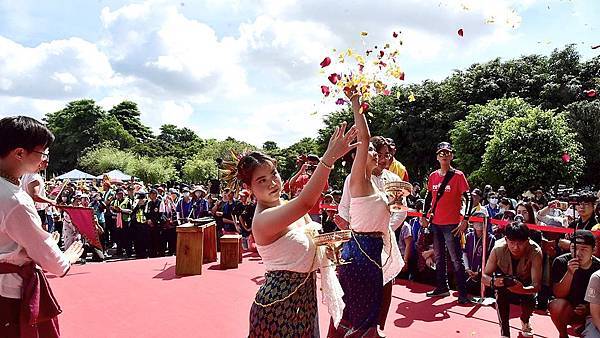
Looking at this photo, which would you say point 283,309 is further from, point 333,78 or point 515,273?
point 515,273

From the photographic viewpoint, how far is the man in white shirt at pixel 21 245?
7.20ft

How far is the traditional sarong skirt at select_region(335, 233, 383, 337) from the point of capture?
140 inches

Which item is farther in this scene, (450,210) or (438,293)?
(438,293)

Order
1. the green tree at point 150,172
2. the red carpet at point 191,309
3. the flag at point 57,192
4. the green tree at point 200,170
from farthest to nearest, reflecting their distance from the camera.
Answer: the green tree at point 200,170
the green tree at point 150,172
the flag at point 57,192
the red carpet at point 191,309

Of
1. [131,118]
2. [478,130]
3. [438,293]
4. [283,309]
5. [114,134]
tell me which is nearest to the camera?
[283,309]

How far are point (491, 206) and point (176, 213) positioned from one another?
→ 7137mm

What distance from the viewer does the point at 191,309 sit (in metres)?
5.44

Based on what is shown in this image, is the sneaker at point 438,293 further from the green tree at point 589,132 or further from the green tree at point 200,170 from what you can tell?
the green tree at point 200,170

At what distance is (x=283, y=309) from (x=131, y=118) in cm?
6188

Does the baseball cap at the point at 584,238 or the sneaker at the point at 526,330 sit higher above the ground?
the baseball cap at the point at 584,238

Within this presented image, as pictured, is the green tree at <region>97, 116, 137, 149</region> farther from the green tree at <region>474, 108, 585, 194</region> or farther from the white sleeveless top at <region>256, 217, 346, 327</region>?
the white sleeveless top at <region>256, 217, 346, 327</region>

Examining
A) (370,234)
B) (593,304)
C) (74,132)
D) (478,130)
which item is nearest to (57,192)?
(370,234)

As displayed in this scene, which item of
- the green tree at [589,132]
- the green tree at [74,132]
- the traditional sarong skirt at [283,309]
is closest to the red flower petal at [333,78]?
the traditional sarong skirt at [283,309]

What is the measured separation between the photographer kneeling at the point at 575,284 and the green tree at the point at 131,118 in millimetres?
57909
